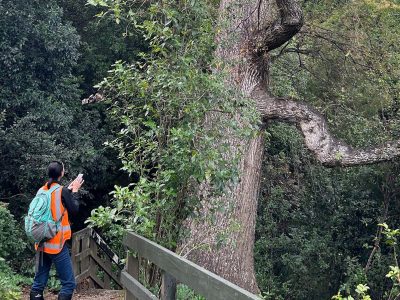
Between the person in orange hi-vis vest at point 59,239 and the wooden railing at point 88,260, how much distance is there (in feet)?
9.71

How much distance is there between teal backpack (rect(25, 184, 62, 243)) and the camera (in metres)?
6.04

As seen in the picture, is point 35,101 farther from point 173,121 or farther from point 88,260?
point 173,121

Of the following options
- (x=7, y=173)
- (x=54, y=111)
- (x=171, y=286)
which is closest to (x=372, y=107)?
(x=54, y=111)

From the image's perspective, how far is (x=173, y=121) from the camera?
6.15 meters

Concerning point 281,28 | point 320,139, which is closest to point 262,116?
point 320,139

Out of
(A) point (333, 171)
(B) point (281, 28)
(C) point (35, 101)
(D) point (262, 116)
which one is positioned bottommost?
(A) point (333, 171)

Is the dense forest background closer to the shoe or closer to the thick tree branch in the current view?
the shoe

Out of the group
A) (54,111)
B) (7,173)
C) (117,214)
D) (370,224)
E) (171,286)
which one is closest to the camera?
(171,286)

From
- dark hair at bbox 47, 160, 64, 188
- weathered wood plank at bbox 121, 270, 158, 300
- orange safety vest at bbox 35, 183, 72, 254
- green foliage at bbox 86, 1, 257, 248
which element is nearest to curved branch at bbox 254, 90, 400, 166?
green foliage at bbox 86, 1, 257, 248

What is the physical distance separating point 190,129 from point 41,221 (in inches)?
68.2

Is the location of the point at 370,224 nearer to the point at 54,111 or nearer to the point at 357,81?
the point at 357,81

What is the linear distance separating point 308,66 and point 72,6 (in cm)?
611

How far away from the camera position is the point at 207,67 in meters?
6.46

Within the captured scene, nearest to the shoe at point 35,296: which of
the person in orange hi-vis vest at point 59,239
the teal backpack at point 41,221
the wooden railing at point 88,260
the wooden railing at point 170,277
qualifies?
the person in orange hi-vis vest at point 59,239
